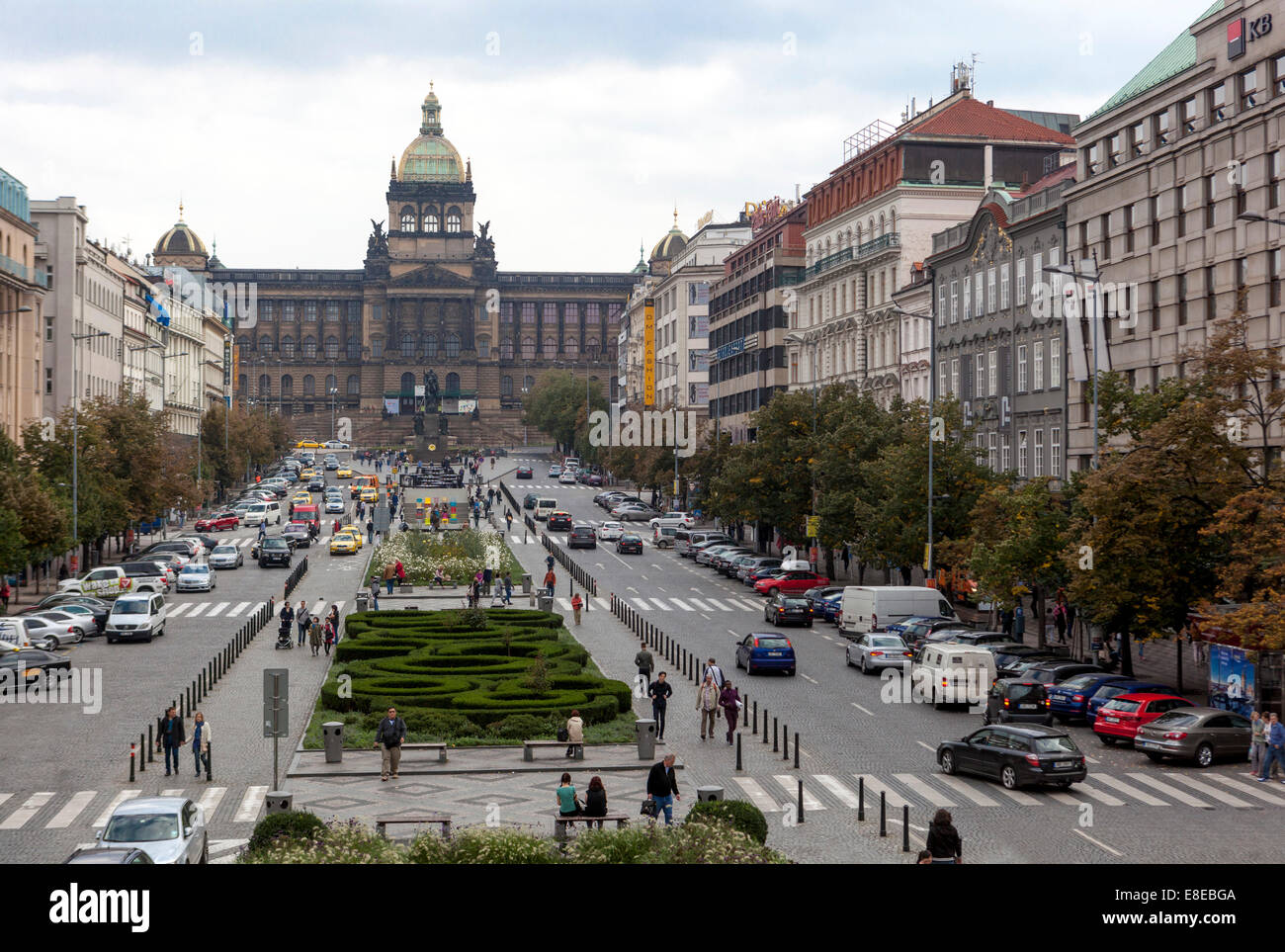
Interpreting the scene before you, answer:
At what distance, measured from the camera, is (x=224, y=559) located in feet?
266

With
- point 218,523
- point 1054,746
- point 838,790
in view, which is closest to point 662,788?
point 838,790

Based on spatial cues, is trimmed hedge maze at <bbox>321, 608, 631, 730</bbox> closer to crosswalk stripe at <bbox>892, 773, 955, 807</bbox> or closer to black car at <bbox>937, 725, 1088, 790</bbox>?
crosswalk stripe at <bbox>892, 773, 955, 807</bbox>

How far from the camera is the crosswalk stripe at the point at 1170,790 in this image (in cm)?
2923

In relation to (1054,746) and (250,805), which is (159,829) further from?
(1054,746)

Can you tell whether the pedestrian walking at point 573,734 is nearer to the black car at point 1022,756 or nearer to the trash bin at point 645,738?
the trash bin at point 645,738

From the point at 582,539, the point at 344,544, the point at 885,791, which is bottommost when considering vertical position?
the point at 885,791

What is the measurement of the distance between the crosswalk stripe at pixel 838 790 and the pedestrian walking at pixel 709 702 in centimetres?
484

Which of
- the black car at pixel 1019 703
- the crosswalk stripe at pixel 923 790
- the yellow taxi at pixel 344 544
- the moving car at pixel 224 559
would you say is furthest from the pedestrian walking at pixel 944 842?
the yellow taxi at pixel 344 544

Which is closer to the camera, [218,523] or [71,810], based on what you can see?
[71,810]

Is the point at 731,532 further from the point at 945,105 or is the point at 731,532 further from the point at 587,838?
the point at 587,838

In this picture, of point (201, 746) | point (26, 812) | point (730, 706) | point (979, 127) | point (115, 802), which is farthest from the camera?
point (979, 127)

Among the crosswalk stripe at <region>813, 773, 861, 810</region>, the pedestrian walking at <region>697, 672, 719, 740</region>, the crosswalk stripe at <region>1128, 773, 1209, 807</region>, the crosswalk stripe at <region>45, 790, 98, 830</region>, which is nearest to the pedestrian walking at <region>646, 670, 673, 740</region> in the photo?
the pedestrian walking at <region>697, 672, 719, 740</region>

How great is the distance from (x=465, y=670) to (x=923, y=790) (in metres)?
16.9

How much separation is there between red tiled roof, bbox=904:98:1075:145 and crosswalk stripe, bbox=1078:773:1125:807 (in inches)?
2478
